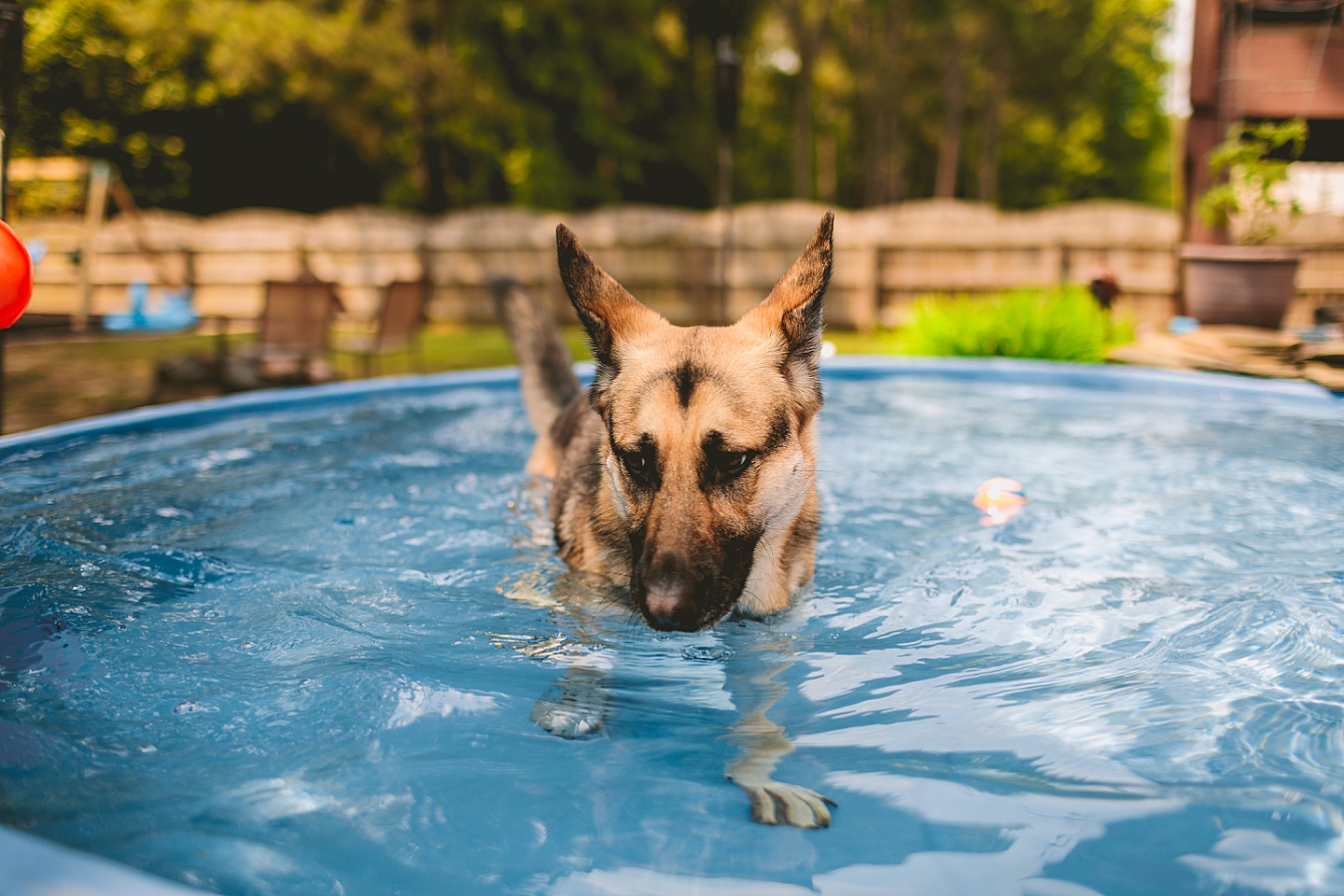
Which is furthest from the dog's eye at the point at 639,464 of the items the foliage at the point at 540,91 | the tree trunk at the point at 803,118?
the tree trunk at the point at 803,118

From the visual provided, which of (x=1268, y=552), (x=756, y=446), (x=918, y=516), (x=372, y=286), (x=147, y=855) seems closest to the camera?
(x=147, y=855)

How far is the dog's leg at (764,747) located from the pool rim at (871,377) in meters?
4.31

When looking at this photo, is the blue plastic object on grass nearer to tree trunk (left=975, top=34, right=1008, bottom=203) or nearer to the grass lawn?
the grass lawn

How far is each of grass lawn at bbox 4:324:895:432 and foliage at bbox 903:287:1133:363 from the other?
1230mm

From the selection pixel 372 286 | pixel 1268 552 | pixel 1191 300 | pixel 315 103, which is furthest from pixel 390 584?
pixel 315 103

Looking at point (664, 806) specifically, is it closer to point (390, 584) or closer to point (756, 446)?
point (756, 446)

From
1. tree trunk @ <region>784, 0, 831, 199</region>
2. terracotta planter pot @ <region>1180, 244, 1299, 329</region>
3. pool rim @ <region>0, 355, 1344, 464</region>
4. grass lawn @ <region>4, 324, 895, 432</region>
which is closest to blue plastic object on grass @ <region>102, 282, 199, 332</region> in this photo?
grass lawn @ <region>4, 324, 895, 432</region>

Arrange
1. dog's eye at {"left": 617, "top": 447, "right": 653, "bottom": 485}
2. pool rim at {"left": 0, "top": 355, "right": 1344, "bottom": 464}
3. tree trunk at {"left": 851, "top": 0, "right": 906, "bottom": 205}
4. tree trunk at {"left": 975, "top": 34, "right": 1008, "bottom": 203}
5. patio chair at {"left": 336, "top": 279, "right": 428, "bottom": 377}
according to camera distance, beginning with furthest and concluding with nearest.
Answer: tree trunk at {"left": 975, "top": 34, "right": 1008, "bottom": 203} → tree trunk at {"left": 851, "top": 0, "right": 906, "bottom": 205} → patio chair at {"left": 336, "top": 279, "right": 428, "bottom": 377} → pool rim at {"left": 0, "top": 355, "right": 1344, "bottom": 464} → dog's eye at {"left": 617, "top": 447, "right": 653, "bottom": 485}

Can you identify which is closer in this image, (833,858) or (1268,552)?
(833,858)

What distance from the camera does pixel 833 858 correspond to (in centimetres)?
192

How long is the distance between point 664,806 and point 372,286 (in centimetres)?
1573

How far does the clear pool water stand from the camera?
192 centimetres

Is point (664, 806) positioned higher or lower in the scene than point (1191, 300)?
lower

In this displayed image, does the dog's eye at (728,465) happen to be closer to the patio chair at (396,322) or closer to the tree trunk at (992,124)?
the patio chair at (396,322)
